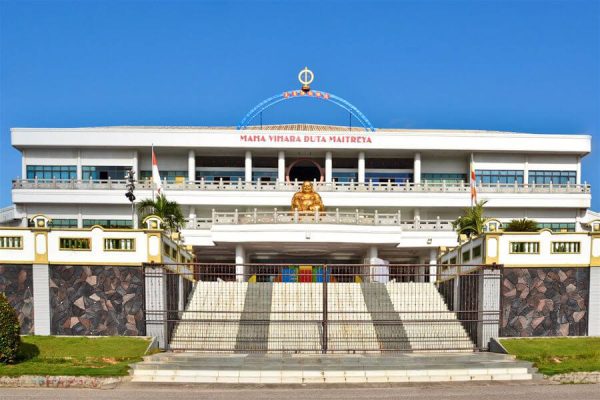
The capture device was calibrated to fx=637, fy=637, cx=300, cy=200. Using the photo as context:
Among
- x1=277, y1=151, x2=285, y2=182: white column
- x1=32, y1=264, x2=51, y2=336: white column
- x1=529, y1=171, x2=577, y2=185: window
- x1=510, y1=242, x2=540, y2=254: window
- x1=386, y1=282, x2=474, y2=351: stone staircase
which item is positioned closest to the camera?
x1=32, y1=264, x2=51, y2=336: white column

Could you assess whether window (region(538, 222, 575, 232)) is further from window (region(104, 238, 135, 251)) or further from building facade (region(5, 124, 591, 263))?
window (region(104, 238, 135, 251))

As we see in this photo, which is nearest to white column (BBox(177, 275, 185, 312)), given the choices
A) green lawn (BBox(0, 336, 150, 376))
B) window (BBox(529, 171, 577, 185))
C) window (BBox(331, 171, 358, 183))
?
green lawn (BBox(0, 336, 150, 376))

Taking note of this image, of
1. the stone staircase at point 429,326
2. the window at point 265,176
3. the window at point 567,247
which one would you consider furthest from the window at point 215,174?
the window at point 567,247

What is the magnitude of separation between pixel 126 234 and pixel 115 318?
2936 mm

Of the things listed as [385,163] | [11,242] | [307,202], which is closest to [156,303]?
[11,242]

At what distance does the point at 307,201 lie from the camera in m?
44.4

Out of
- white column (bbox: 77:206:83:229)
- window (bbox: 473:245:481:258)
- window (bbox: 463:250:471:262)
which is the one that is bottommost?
white column (bbox: 77:206:83:229)

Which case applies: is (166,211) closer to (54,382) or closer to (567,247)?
(54,382)

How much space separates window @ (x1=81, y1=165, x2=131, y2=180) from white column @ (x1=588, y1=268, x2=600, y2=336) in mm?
39947

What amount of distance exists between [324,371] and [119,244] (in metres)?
9.06

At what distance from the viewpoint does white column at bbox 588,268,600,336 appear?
22.8 m

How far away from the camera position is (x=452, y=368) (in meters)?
18.4

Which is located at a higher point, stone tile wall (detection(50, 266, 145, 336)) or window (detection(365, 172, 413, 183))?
window (detection(365, 172, 413, 183))

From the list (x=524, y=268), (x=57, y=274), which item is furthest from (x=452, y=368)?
(x=57, y=274)
